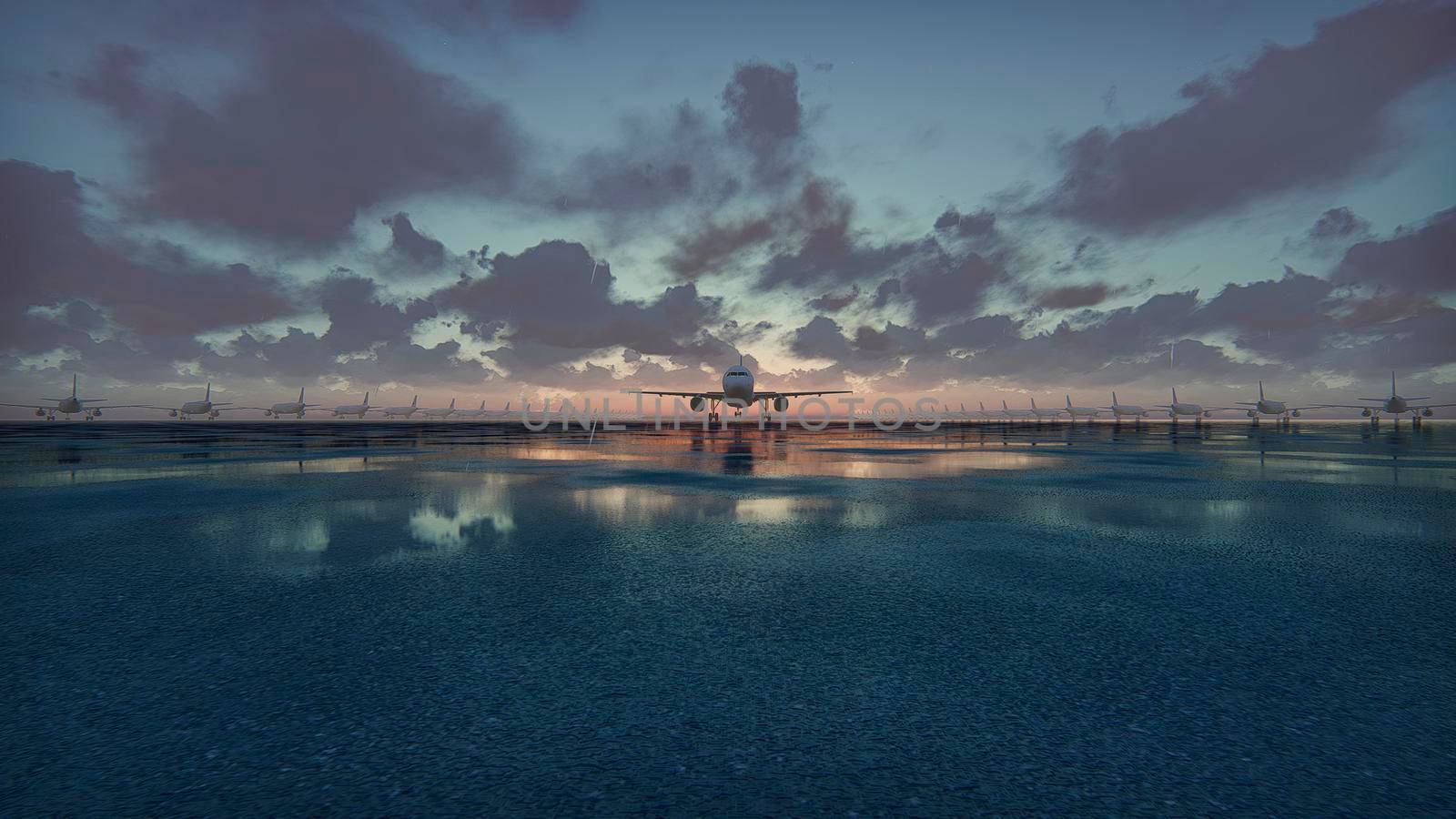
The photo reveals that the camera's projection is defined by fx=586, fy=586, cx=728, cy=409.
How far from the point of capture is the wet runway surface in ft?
10.4

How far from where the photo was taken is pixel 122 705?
162 inches

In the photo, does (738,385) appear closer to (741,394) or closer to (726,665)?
(741,394)

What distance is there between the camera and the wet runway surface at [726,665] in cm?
318

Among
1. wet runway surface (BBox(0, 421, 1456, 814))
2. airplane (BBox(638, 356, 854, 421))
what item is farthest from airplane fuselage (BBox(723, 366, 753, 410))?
wet runway surface (BBox(0, 421, 1456, 814))

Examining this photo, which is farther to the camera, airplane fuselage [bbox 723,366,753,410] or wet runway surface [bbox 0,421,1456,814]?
airplane fuselage [bbox 723,366,753,410]

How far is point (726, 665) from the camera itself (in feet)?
15.4

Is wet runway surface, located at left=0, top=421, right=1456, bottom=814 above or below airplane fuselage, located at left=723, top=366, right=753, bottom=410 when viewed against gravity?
below

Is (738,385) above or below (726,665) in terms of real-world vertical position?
above

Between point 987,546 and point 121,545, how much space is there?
521 inches

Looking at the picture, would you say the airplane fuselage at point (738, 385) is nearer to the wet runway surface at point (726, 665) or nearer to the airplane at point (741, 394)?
the airplane at point (741, 394)

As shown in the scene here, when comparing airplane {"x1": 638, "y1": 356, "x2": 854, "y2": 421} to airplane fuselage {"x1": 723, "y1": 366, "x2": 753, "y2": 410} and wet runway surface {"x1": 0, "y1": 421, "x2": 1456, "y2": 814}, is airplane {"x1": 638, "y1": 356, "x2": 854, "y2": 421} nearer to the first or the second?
airplane fuselage {"x1": 723, "y1": 366, "x2": 753, "y2": 410}

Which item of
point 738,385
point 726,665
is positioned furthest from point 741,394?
point 726,665

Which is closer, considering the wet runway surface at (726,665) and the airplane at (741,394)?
the wet runway surface at (726,665)

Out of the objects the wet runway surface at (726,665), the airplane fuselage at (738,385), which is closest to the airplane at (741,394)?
the airplane fuselage at (738,385)
